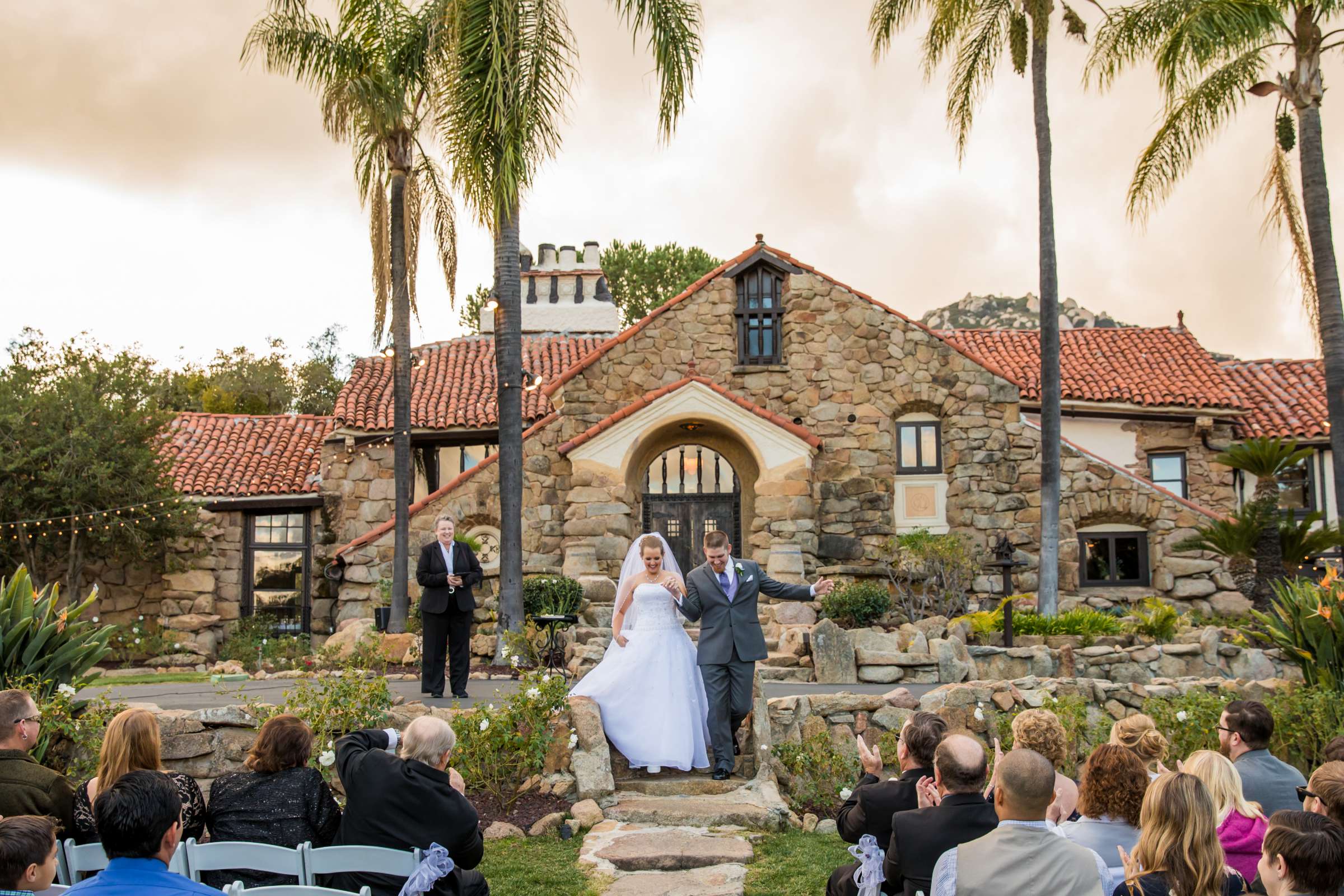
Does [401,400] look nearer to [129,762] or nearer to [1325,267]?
[129,762]

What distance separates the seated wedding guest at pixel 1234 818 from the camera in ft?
14.7

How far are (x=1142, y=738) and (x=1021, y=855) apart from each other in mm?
1943

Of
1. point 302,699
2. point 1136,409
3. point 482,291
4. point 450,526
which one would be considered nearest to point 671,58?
point 450,526

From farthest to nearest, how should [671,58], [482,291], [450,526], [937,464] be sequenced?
[482,291], [937,464], [671,58], [450,526]

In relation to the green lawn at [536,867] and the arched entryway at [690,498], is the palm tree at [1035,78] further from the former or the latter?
the green lawn at [536,867]

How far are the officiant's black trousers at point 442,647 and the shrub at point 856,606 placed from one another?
6049 millimetres

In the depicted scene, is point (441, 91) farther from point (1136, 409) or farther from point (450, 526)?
point (1136, 409)

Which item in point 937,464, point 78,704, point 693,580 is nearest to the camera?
point 78,704

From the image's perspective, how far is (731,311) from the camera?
731 inches

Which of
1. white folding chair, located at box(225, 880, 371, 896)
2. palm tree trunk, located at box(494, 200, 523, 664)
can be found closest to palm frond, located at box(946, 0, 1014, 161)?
palm tree trunk, located at box(494, 200, 523, 664)

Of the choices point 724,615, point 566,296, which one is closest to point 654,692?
point 724,615

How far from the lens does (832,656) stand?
1249 centimetres

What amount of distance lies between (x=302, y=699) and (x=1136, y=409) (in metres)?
17.3

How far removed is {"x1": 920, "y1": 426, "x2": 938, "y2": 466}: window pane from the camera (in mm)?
18594
